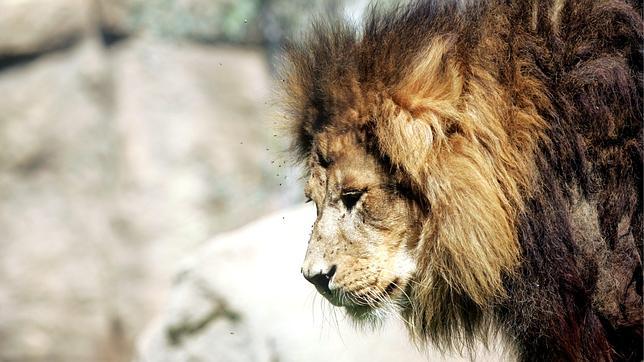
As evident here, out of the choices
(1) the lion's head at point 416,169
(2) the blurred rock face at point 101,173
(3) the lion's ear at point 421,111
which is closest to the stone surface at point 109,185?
(2) the blurred rock face at point 101,173

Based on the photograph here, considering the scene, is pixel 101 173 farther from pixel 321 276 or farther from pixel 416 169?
pixel 416 169

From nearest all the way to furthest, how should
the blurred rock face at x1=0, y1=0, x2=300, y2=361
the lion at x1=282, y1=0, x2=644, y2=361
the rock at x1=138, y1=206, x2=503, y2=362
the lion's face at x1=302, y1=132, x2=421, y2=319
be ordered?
the lion at x1=282, y1=0, x2=644, y2=361
the lion's face at x1=302, y1=132, x2=421, y2=319
the rock at x1=138, y1=206, x2=503, y2=362
the blurred rock face at x1=0, y1=0, x2=300, y2=361

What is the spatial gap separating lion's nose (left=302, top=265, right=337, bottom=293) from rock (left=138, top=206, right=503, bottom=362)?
3.00 feet

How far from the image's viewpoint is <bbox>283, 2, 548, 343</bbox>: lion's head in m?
3.17

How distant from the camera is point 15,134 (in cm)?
888

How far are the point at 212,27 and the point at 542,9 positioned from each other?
6.80 m

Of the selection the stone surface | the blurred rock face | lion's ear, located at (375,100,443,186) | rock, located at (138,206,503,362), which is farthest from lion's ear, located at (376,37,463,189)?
the blurred rock face

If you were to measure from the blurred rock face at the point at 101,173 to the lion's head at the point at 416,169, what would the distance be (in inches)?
226

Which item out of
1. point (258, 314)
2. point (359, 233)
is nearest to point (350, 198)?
point (359, 233)

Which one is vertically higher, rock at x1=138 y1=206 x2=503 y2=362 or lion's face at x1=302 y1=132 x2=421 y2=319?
lion's face at x1=302 y1=132 x2=421 y2=319

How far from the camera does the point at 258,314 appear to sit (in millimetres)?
4836

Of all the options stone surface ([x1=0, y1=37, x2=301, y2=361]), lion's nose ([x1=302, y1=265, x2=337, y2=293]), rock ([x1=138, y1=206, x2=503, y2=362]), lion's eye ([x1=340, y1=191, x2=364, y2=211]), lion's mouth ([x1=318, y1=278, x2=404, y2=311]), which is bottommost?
stone surface ([x1=0, y1=37, x2=301, y2=361])

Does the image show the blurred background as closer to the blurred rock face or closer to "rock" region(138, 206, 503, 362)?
the blurred rock face

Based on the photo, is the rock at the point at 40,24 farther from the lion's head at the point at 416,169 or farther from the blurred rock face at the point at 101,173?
the lion's head at the point at 416,169
